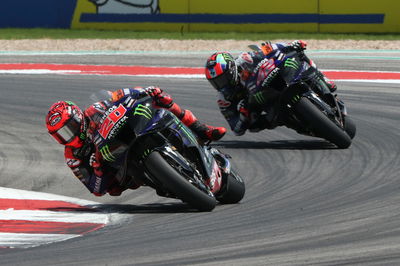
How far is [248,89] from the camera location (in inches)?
470

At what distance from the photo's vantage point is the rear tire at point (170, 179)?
7633 millimetres

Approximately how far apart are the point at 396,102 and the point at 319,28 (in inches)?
380

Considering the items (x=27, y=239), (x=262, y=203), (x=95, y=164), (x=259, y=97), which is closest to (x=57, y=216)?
(x=95, y=164)

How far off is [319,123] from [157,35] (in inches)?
570

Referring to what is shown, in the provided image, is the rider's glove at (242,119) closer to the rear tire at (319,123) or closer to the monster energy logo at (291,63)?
the monster energy logo at (291,63)

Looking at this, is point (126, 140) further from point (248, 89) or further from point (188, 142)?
point (248, 89)

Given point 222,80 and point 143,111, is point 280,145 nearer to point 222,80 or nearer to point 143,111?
point 222,80

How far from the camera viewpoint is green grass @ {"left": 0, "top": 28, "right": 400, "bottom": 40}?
77.9 feet

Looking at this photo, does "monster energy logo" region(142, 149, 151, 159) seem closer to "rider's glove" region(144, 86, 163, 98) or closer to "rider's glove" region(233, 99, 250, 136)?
"rider's glove" region(144, 86, 163, 98)

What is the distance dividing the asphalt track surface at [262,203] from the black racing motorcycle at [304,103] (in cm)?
25

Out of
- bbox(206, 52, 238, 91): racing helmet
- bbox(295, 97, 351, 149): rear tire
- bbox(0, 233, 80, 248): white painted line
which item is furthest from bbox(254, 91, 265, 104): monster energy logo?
bbox(0, 233, 80, 248): white painted line

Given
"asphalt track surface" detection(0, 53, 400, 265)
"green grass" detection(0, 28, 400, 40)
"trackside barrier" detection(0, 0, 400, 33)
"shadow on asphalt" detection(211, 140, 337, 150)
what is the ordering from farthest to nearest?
1. "trackside barrier" detection(0, 0, 400, 33)
2. "green grass" detection(0, 28, 400, 40)
3. "shadow on asphalt" detection(211, 140, 337, 150)
4. "asphalt track surface" detection(0, 53, 400, 265)

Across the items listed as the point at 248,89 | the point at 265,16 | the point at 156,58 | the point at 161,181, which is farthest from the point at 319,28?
the point at 161,181

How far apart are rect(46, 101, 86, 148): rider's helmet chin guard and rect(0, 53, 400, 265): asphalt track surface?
0.83 meters
